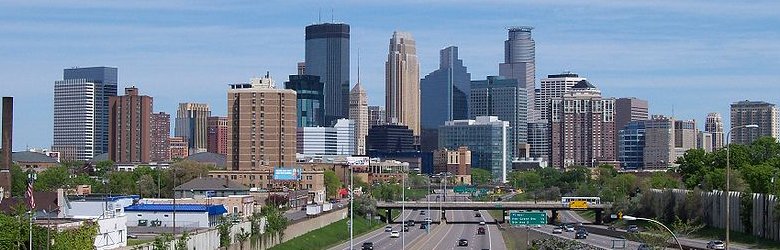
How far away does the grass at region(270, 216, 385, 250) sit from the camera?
457ft

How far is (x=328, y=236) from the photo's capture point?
159375mm

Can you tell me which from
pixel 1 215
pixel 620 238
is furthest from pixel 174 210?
pixel 620 238

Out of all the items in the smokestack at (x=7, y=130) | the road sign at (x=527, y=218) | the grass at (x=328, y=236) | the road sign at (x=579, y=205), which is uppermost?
the smokestack at (x=7, y=130)

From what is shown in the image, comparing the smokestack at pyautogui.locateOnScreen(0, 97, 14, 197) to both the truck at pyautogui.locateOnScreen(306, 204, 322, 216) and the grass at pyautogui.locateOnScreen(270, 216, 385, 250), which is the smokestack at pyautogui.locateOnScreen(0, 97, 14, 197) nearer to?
the truck at pyautogui.locateOnScreen(306, 204, 322, 216)

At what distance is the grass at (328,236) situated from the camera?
139 metres

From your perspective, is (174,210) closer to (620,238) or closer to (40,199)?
(40,199)

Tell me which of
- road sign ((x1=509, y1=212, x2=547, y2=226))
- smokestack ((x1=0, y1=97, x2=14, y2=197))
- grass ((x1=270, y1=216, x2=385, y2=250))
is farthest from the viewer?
smokestack ((x1=0, y1=97, x2=14, y2=197))

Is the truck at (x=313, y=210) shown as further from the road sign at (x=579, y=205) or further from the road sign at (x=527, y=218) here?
the road sign at (x=579, y=205)

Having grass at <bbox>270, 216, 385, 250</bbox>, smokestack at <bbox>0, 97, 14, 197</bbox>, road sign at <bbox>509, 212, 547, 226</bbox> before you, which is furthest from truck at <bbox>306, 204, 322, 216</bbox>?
smokestack at <bbox>0, 97, 14, 197</bbox>

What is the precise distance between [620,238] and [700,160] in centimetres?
5266

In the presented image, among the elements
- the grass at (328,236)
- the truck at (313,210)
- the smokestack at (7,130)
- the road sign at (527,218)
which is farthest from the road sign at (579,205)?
the smokestack at (7,130)

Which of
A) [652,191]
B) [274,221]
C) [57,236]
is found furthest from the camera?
[652,191]

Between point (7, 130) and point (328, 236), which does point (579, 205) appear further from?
point (7, 130)

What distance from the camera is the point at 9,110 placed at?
166250 mm
